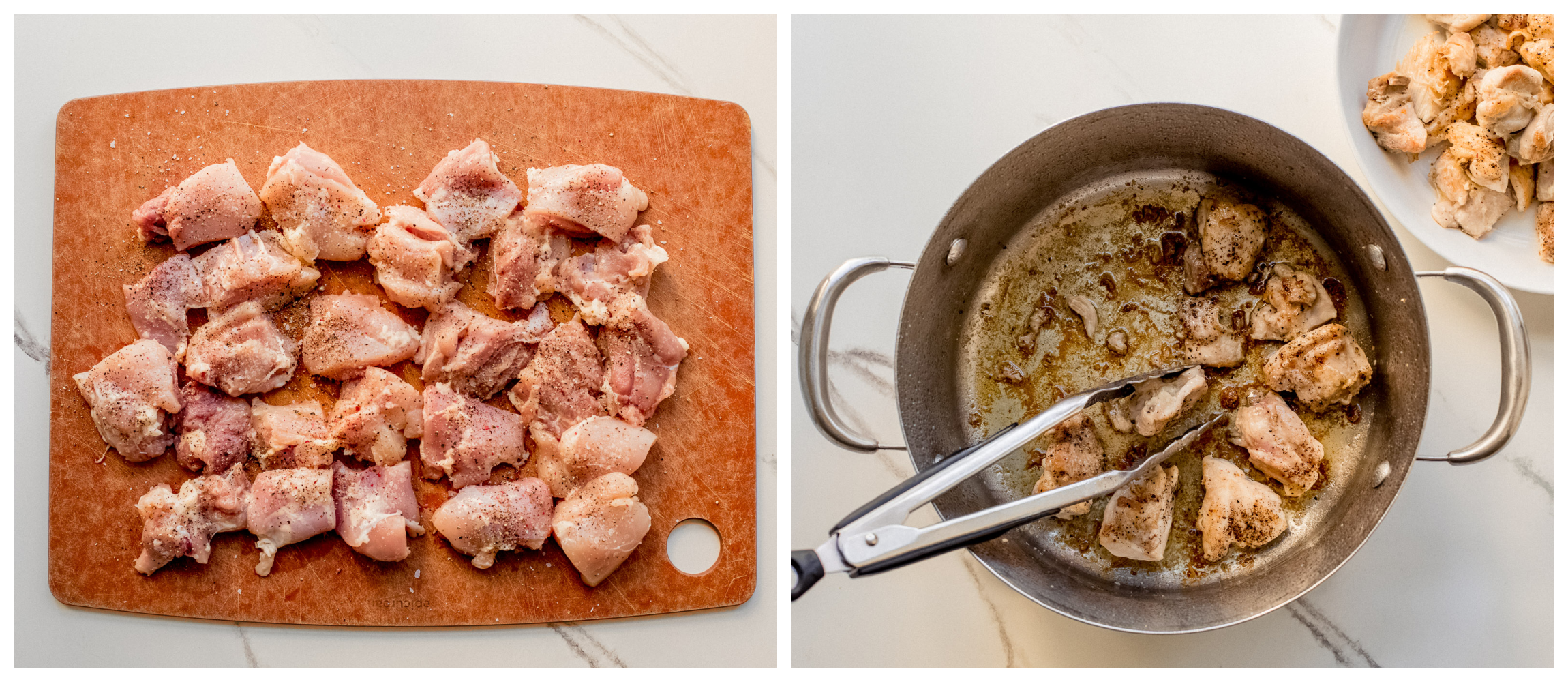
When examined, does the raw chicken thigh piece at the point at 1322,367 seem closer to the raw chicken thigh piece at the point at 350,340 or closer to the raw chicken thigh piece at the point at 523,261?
the raw chicken thigh piece at the point at 523,261

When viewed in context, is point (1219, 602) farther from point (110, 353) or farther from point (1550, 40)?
point (110, 353)

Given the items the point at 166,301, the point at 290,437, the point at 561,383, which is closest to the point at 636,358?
the point at 561,383

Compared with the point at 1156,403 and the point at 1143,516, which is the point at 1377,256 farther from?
the point at 1143,516

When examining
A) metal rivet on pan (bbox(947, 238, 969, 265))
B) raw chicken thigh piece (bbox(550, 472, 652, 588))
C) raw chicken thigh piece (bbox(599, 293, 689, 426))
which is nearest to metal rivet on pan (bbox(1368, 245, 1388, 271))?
metal rivet on pan (bbox(947, 238, 969, 265))

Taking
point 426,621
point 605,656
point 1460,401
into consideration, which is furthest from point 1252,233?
point 426,621

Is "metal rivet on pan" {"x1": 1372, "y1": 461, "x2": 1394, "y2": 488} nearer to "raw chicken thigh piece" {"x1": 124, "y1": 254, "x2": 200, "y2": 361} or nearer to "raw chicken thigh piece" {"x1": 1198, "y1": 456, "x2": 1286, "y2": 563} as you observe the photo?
"raw chicken thigh piece" {"x1": 1198, "y1": 456, "x2": 1286, "y2": 563}

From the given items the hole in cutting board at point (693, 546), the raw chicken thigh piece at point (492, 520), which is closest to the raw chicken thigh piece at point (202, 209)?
the raw chicken thigh piece at point (492, 520)
